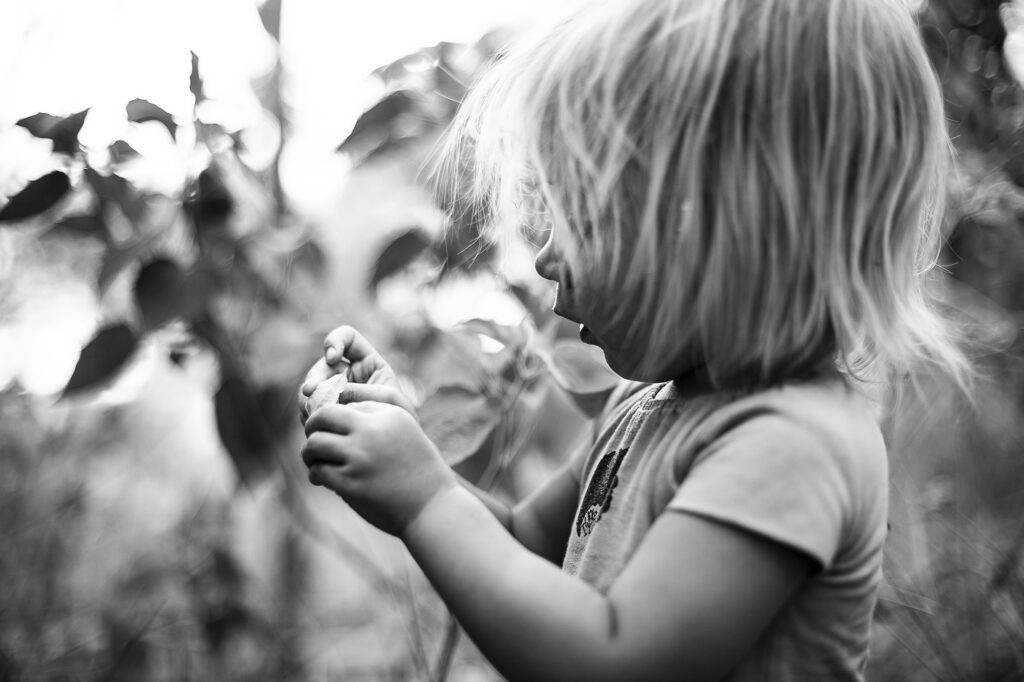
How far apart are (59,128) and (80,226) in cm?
10

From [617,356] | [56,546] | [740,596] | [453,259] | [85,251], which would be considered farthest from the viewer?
[56,546]

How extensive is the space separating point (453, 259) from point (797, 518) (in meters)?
0.53

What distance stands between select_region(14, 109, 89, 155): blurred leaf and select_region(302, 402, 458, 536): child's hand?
1.38 feet

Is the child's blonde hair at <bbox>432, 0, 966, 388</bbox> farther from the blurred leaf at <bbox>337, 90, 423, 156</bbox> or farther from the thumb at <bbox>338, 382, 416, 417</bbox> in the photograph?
the blurred leaf at <bbox>337, 90, 423, 156</bbox>

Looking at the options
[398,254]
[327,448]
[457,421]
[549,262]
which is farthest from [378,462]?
[398,254]

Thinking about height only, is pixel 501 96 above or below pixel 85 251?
above

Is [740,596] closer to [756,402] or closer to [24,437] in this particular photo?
[756,402]

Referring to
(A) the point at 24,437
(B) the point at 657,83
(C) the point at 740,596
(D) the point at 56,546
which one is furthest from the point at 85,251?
(C) the point at 740,596

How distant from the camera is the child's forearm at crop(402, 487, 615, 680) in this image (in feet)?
1.40

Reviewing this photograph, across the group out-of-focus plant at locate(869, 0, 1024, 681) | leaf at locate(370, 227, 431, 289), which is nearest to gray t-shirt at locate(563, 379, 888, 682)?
leaf at locate(370, 227, 431, 289)

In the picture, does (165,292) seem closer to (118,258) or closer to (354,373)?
(118,258)

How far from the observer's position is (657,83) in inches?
19.5

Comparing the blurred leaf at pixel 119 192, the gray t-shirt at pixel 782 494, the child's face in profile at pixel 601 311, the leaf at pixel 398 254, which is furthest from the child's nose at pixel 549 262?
the blurred leaf at pixel 119 192

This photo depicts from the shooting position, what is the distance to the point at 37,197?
0.75 meters
